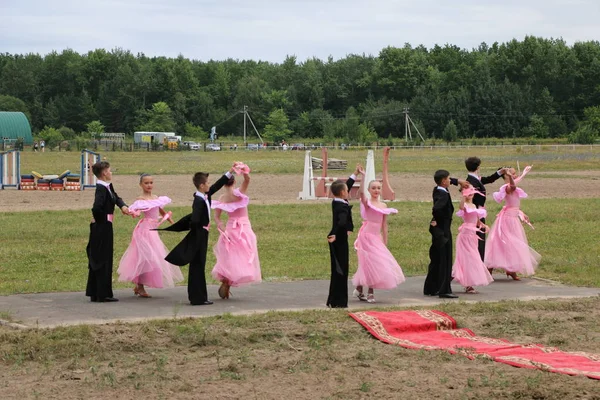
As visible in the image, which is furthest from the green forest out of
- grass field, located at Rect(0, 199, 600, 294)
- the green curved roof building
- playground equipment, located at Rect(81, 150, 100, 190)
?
grass field, located at Rect(0, 199, 600, 294)

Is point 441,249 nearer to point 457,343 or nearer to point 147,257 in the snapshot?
point 457,343

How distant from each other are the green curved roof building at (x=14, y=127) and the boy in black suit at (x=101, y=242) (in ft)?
328

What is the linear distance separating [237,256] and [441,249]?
2959mm

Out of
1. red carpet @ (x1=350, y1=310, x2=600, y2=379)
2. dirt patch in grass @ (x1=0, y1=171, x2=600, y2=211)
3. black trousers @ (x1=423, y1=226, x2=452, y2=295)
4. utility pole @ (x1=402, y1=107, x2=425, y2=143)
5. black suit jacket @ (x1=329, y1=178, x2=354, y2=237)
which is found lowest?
dirt patch in grass @ (x1=0, y1=171, x2=600, y2=211)

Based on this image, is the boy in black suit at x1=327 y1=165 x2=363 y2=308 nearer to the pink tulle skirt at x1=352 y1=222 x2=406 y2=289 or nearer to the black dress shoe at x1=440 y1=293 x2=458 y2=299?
the pink tulle skirt at x1=352 y1=222 x2=406 y2=289

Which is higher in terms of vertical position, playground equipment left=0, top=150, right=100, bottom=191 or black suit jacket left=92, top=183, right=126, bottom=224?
black suit jacket left=92, top=183, right=126, bottom=224

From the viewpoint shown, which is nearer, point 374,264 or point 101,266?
point 101,266

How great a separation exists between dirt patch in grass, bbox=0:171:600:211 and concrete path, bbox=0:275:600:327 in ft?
53.7

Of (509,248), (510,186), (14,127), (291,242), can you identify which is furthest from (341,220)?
(14,127)

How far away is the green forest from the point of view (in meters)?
133

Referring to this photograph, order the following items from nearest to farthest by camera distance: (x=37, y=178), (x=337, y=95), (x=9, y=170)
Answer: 1. (x=37, y=178)
2. (x=9, y=170)
3. (x=337, y=95)

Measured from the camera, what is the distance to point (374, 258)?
13500 mm

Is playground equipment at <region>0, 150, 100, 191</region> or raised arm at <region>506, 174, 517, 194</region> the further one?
playground equipment at <region>0, 150, 100, 191</region>

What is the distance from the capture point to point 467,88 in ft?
465
